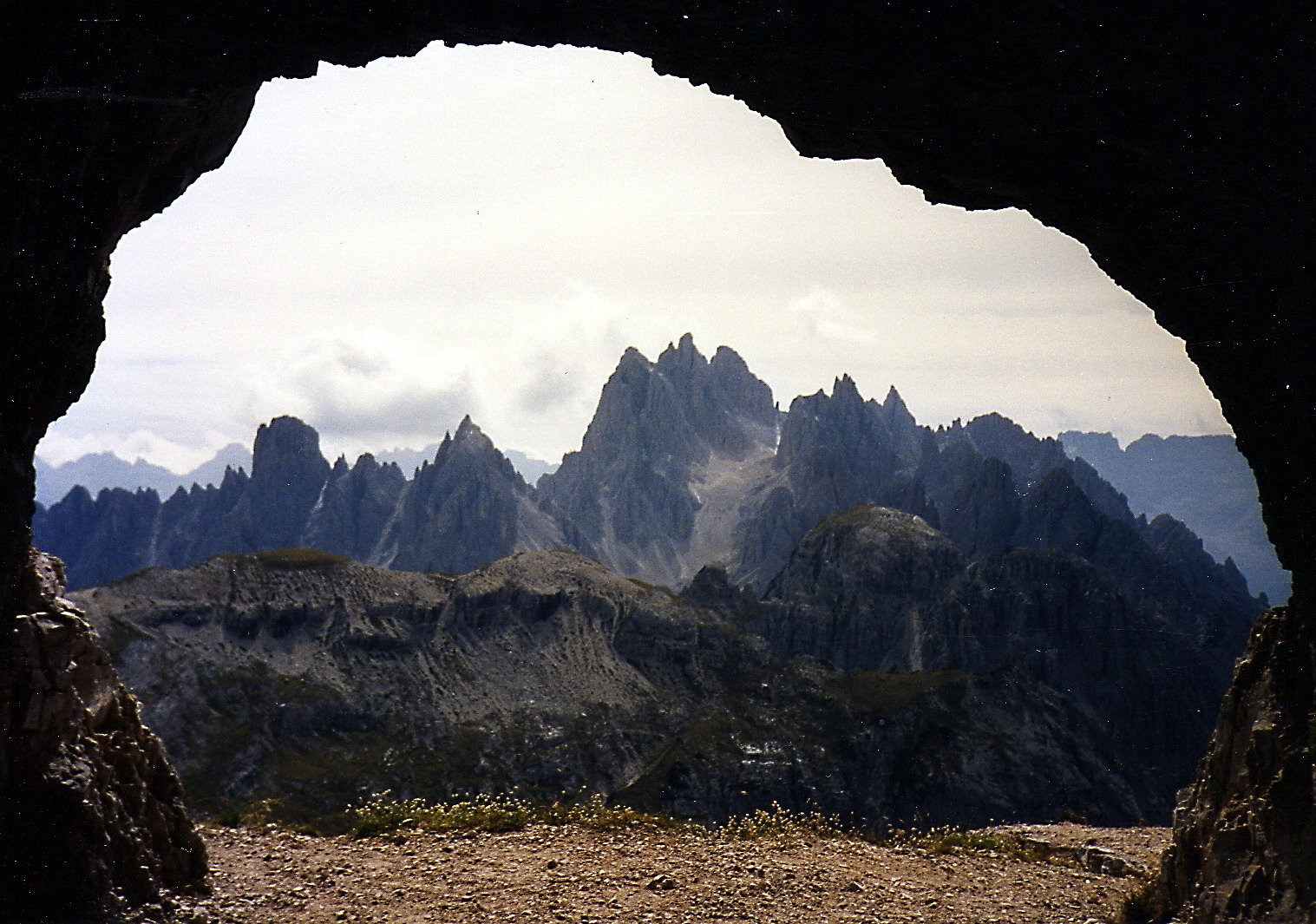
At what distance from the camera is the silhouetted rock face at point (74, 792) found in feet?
39.1

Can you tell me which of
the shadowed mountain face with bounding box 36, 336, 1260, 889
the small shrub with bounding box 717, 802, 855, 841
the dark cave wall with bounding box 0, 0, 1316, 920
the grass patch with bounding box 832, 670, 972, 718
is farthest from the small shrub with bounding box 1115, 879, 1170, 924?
the grass patch with bounding box 832, 670, 972, 718

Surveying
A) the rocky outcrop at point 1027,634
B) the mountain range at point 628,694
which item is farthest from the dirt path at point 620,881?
the rocky outcrop at point 1027,634

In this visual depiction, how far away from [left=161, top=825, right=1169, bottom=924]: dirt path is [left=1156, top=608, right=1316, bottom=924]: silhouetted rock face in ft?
6.40

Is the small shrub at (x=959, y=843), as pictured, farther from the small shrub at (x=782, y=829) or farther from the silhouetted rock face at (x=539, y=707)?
the silhouetted rock face at (x=539, y=707)

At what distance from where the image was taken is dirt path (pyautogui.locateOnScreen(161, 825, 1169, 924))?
44.4ft

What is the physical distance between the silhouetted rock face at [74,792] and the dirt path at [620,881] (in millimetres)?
965

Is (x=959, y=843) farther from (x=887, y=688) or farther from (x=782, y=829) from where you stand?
(x=887, y=688)

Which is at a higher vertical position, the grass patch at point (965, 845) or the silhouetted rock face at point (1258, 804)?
the silhouetted rock face at point (1258, 804)

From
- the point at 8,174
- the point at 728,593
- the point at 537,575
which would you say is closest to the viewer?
the point at 8,174

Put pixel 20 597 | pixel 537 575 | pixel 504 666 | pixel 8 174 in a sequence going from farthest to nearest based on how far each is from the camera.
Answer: pixel 537 575 → pixel 504 666 → pixel 20 597 → pixel 8 174

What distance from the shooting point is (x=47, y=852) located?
470 inches

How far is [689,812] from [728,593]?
8611 cm

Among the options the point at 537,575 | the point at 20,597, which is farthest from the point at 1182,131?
the point at 537,575

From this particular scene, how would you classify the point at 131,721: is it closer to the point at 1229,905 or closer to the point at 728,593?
the point at 1229,905
